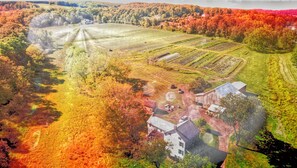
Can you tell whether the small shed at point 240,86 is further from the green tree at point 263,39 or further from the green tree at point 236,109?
the green tree at point 263,39

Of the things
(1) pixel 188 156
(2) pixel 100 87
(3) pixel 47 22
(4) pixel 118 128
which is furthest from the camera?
(3) pixel 47 22

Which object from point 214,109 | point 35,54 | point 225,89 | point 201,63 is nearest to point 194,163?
point 214,109

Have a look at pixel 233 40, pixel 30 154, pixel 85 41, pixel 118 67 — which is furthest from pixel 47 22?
pixel 233 40

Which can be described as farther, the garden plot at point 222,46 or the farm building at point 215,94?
the garden plot at point 222,46

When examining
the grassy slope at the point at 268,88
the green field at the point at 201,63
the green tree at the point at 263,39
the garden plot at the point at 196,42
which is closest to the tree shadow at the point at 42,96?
the green field at the point at 201,63

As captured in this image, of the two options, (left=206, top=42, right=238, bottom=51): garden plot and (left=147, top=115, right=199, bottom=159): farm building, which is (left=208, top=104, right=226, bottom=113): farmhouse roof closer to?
(left=147, top=115, right=199, bottom=159): farm building

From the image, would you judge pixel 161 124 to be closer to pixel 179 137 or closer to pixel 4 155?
pixel 179 137

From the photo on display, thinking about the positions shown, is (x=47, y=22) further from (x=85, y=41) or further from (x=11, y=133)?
(x=11, y=133)

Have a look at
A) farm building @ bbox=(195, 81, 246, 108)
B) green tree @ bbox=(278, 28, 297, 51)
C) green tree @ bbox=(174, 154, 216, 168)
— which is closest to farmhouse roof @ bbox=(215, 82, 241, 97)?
farm building @ bbox=(195, 81, 246, 108)
